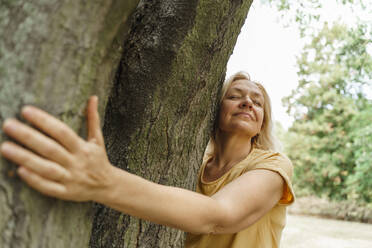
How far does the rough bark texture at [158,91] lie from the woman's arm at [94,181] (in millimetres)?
496

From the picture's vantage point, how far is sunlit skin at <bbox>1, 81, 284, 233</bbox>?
105 centimetres

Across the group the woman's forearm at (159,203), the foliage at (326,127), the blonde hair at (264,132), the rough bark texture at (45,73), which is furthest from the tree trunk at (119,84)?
the foliage at (326,127)

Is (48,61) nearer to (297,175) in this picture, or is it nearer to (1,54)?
(1,54)

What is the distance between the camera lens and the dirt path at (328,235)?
39.3ft

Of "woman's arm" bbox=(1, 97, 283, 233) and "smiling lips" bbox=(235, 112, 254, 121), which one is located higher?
A: "smiling lips" bbox=(235, 112, 254, 121)

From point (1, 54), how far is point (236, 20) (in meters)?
1.42

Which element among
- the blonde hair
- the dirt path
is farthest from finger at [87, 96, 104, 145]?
the dirt path

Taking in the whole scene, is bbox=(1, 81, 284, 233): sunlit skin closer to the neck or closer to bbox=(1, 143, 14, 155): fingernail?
bbox=(1, 143, 14, 155): fingernail

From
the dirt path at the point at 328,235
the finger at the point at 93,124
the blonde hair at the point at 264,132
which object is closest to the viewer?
the finger at the point at 93,124

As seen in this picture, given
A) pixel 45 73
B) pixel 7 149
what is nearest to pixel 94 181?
pixel 7 149

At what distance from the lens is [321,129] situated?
20688 mm

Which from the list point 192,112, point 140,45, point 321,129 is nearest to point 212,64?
point 192,112

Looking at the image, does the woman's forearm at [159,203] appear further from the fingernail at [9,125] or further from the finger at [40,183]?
the fingernail at [9,125]

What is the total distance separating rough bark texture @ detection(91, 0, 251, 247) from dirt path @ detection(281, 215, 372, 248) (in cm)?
1091
